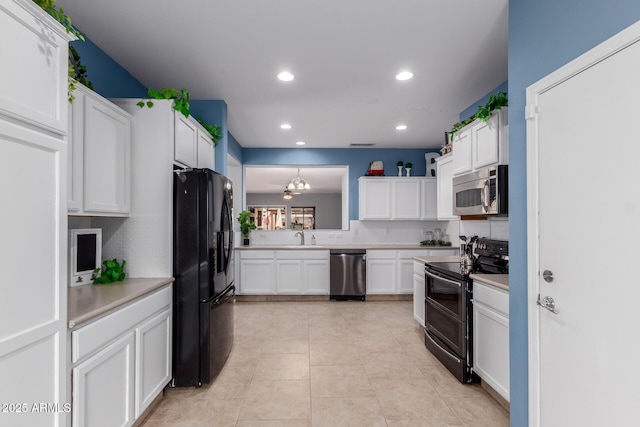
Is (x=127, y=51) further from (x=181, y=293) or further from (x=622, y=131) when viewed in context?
(x=622, y=131)

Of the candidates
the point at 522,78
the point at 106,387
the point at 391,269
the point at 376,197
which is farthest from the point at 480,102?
the point at 106,387

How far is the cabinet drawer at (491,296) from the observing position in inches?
85.1

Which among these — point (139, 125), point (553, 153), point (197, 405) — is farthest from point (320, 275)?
point (553, 153)

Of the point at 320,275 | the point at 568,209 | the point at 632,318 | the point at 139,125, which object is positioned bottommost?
the point at 320,275

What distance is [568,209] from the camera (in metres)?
1.54

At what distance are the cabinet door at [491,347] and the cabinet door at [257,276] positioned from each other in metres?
3.36

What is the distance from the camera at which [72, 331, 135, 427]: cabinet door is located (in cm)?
151

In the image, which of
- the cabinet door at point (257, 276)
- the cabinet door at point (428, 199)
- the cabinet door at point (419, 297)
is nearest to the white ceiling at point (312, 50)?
the cabinet door at point (428, 199)

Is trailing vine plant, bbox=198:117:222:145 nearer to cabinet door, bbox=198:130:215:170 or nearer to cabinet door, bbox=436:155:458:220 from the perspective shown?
cabinet door, bbox=198:130:215:170

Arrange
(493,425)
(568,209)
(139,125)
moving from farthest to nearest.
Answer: (139,125)
(493,425)
(568,209)

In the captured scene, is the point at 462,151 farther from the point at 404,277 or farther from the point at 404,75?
the point at 404,277

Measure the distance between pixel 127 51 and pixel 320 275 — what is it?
3867 millimetres

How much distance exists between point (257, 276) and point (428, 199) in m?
3.18

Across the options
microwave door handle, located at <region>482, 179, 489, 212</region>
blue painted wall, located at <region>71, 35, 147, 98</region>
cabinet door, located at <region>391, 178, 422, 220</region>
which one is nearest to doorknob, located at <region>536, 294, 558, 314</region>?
microwave door handle, located at <region>482, 179, 489, 212</region>
